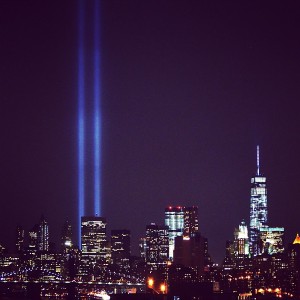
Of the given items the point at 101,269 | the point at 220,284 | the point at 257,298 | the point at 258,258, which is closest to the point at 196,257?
the point at 258,258

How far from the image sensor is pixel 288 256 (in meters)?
92.8

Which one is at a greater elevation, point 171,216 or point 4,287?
point 171,216

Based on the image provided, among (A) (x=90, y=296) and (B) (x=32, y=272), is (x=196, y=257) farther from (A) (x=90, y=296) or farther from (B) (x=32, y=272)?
(A) (x=90, y=296)

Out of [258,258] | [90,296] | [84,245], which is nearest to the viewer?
[90,296]

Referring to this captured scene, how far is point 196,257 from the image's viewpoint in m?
91.7

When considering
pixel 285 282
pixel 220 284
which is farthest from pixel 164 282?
pixel 285 282

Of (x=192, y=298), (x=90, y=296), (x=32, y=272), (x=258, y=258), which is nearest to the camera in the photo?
(x=192, y=298)

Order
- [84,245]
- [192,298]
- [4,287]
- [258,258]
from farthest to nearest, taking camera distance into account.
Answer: [84,245] < [258,258] < [4,287] < [192,298]

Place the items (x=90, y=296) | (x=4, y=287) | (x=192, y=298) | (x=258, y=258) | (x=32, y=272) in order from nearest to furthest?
(x=192, y=298), (x=90, y=296), (x=4, y=287), (x=32, y=272), (x=258, y=258)

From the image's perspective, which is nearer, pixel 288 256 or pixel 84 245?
pixel 288 256

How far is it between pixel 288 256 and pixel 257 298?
36.6 meters

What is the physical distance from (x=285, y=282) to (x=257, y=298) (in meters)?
16.3

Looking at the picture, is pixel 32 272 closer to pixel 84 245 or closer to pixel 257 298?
pixel 84 245

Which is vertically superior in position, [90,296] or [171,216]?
[171,216]
